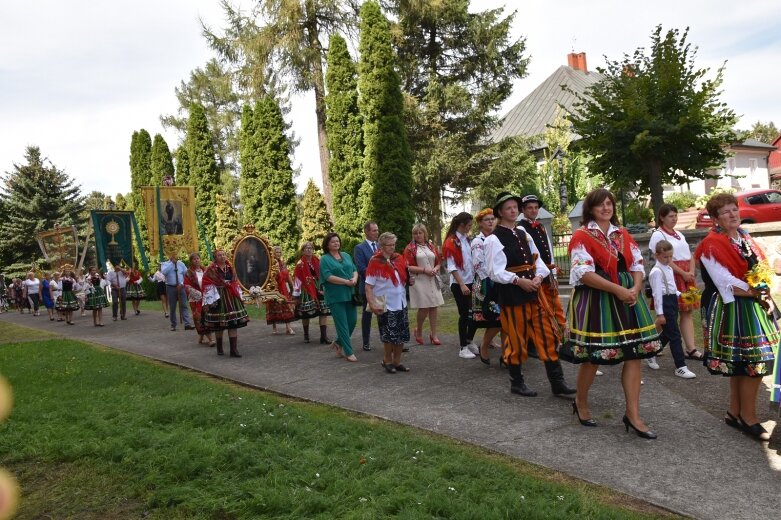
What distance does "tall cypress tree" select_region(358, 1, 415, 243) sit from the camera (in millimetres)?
21109

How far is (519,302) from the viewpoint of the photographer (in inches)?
245

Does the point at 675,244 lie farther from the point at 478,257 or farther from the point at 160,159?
the point at 160,159

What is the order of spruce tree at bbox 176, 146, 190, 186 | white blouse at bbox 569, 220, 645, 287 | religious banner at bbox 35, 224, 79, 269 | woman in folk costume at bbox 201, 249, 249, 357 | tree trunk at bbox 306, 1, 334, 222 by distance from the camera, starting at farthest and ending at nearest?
spruce tree at bbox 176, 146, 190, 186
religious banner at bbox 35, 224, 79, 269
tree trunk at bbox 306, 1, 334, 222
woman in folk costume at bbox 201, 249, 249, 357
white blouse at bbox 569, 220, 645, 287

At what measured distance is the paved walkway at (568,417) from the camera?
13.4 ft

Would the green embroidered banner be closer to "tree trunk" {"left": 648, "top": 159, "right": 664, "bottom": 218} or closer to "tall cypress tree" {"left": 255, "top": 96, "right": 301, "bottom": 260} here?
"tall cypress tree" {"left": 255, "top": 96, "right": 301, "bottom": 260}

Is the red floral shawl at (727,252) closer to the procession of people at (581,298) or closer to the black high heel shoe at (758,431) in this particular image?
the procession of people at (581,298)

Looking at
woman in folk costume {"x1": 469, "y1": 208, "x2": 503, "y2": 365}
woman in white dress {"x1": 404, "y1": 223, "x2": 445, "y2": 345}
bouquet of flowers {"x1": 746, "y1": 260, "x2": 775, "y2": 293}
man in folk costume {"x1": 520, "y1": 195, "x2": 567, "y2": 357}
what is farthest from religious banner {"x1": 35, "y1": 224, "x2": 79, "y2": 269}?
bouquet of flowers {"x1": 746, "y1": 260, "x2": 775, "y2": 293}

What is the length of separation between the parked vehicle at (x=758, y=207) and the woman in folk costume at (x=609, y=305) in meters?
19.8

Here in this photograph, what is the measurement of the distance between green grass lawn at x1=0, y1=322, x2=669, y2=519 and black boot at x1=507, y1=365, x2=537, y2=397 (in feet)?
4.79

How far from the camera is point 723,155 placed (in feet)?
52.4

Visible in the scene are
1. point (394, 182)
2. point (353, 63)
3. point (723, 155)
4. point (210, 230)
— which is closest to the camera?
point (723, 155)

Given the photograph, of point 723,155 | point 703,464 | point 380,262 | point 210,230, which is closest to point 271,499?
point 703,464

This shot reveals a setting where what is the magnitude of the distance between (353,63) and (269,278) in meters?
8.24

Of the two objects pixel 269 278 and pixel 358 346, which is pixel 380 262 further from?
pixel 269 278
